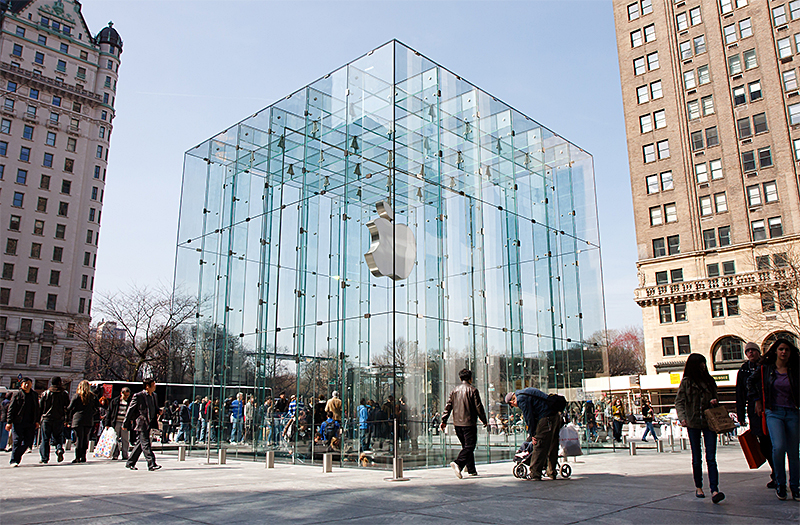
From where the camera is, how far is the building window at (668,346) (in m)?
46.1

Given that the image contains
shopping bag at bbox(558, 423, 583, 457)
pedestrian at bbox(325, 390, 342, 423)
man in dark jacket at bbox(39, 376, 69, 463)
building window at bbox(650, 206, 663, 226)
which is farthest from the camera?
building window at bbox(650, 206, 663, 226)

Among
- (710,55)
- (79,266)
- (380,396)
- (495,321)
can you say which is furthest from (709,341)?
(79,266)

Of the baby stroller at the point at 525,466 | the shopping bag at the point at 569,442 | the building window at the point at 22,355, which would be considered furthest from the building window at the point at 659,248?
the building window at the point at 22,355

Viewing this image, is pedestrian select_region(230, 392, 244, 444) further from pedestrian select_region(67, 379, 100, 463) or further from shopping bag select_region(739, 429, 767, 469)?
shopping bag select_region(739, 429, 767, 469)

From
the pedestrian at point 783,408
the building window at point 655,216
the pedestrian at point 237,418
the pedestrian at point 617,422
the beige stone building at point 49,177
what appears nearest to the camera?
the pedestrian at point 783,408

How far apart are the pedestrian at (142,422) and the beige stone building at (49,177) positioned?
173 ft

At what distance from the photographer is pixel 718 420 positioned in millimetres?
6473

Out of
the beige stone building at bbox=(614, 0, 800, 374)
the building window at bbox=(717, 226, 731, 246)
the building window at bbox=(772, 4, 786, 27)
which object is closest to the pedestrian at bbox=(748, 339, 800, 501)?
the beige stone building at bbox=(614, 0, 800, 374)

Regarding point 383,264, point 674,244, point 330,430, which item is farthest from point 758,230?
point 330,430

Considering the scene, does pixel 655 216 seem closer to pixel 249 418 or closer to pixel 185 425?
pixel 185 425

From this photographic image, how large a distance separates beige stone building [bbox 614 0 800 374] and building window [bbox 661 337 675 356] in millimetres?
77

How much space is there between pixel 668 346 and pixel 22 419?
4467cm

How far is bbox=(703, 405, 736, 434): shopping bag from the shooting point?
21.0ft

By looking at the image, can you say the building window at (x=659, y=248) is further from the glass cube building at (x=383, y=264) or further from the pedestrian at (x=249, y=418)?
the pedestrian at (x=249, y=418)
